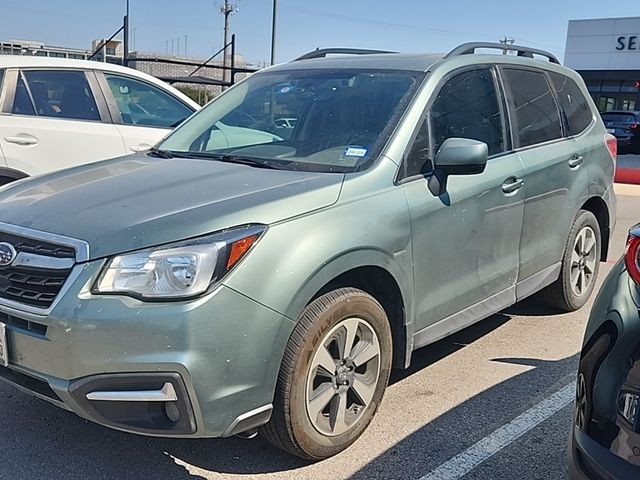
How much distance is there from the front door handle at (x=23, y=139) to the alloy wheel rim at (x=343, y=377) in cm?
386

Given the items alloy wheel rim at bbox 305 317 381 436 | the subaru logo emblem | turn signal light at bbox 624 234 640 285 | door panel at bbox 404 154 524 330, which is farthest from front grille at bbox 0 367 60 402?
turn signal light at bbox 624 234 640 285

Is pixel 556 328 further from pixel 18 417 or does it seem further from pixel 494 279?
pixel 18 417

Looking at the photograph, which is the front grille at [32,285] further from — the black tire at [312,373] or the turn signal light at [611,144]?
the turn signal light at [611,144]

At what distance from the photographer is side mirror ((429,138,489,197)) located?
10.7 ft

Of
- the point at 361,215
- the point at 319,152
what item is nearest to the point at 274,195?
the point at 361,215

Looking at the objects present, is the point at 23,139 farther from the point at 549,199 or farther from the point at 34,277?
the point at 549,199

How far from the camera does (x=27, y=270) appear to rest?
2.59m

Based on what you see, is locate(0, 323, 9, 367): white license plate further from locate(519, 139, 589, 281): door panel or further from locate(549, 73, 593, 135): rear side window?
locate(549, 73, 593, 135): rear side window

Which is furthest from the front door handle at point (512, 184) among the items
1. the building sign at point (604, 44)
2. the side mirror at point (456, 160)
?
the building sign at point (604, 44)

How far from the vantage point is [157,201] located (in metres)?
2.79

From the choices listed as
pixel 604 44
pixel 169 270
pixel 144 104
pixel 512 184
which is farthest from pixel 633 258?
pixel 604 44

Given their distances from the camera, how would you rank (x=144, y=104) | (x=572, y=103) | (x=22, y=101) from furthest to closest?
(x=144, y=104) < (x=22, y=101) < (x=572, y=103)

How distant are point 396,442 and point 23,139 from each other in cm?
412

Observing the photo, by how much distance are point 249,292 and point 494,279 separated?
190cm
